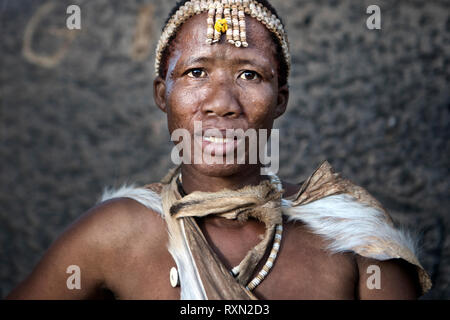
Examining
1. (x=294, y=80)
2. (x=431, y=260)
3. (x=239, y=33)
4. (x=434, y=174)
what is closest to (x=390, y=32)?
(x=294, y=80)

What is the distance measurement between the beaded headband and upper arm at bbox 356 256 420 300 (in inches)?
33.6

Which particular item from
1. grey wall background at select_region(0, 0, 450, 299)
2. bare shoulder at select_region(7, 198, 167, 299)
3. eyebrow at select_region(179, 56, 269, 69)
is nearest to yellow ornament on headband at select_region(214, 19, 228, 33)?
eyebrow at select_region(179, 56, 269, 69)

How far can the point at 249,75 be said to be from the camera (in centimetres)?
200

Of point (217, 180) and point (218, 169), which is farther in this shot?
point (217, 180)

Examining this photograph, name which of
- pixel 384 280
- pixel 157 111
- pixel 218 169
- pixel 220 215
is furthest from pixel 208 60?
pixel 157 111

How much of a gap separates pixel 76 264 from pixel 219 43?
0.93 metres

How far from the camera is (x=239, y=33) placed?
195 cm

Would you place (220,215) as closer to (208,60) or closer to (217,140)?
(217,140)

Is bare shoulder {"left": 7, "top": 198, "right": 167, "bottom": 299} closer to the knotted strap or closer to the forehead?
the knotted strap

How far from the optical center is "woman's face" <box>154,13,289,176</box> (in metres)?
1.93

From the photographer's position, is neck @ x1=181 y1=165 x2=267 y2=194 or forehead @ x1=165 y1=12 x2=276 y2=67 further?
neck @ x1=181 y1=165 x2=267 y2=194

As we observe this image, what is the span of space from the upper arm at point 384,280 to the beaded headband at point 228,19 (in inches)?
33.6

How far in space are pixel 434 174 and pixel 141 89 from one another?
6.35ft
